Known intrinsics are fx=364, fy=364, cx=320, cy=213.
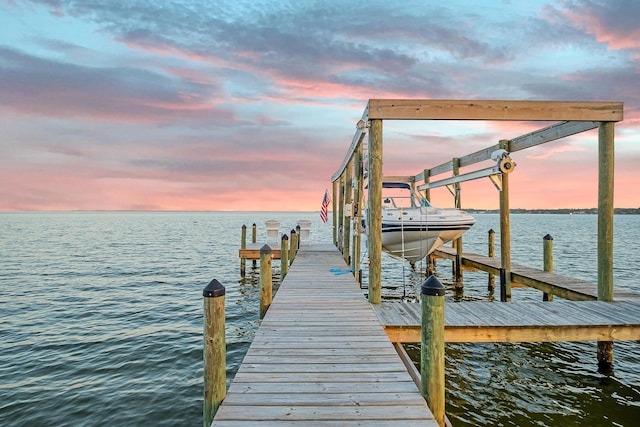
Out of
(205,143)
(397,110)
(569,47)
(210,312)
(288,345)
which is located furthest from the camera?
(205,143)

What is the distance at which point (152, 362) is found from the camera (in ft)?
25.9

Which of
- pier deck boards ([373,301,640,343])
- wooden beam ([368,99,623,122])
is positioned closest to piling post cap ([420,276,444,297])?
pier deck boards ([373,301,640,343])

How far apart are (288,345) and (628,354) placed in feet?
26.8

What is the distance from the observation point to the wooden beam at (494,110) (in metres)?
6.64

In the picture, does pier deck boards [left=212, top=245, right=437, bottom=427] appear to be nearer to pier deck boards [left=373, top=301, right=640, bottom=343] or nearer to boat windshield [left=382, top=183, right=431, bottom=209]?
pier deck boards [left=373, top=301, right=640, bottom=343]

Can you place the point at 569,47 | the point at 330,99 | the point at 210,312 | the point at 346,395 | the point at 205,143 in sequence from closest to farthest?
the point at 346,395
the point at 210,312
the point at 569,47
the point at 330,99
the point at 205,143

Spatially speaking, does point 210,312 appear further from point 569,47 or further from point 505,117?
point 569,47

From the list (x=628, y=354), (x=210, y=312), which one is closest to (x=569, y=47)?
(x=628, y=354)

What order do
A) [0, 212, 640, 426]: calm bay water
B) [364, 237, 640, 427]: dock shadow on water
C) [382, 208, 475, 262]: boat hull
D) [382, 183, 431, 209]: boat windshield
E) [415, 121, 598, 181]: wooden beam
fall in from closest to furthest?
[364, 237, 640, 427]: dock shadow on water → [0, 212, 640, 426]: calm bay water → [415, 121, 598, 181]: wooden beam → [382, 208, 475, 262]: boat hull → [382, 183, 431, 209]: boat windshield

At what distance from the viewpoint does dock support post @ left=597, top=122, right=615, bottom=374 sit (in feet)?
22.1

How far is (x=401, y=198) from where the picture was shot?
14.8 metres

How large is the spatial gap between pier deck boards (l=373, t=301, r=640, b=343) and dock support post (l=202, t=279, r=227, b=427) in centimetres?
271

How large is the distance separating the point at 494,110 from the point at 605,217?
2.93 m

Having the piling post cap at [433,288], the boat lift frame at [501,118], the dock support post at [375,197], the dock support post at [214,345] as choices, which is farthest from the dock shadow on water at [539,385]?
the dock support post at [214,345]
